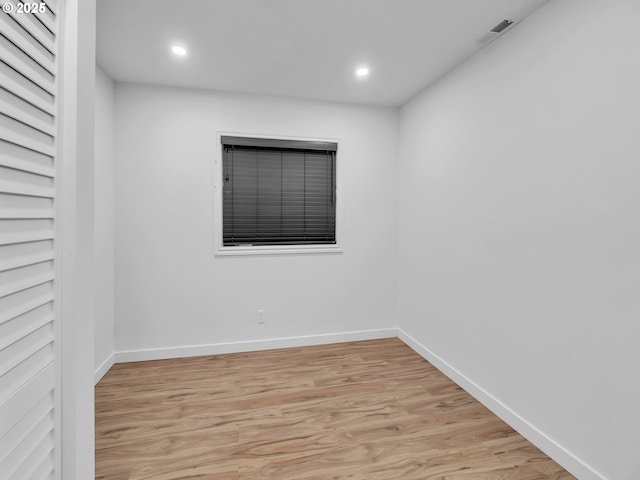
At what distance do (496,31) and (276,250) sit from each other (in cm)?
246

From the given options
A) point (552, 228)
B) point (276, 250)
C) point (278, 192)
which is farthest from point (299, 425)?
point (278, 192)

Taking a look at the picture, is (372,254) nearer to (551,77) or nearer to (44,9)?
(551,77)

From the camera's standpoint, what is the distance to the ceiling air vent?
A: 6.70 feet

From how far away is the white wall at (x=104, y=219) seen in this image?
257 cm

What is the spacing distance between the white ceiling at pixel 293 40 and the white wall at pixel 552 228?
34 centimetres

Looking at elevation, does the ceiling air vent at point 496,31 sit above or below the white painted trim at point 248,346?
above

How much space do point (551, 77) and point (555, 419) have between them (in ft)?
6.34

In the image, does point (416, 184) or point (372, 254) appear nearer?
point (416, 184)

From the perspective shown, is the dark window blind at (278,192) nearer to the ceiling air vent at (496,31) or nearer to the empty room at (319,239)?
the empty room at (319,239)

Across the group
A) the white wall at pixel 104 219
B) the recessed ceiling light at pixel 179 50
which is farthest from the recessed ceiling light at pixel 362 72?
the white wall at pixel 104 219

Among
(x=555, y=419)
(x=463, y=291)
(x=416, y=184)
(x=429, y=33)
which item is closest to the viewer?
(x=555, y=419)

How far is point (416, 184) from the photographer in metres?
3.22

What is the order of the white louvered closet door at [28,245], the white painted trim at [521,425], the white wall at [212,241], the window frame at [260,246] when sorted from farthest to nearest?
1. the window frame at [260,246]
2. the white wall at [212,241]
3. the white painted trim at [521,425]
4. the white louvered closet door at [28,245]

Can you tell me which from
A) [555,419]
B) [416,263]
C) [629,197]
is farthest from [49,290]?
[416,263]
